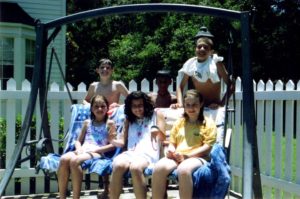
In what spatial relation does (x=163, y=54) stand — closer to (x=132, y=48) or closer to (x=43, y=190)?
(x=132, y=48)

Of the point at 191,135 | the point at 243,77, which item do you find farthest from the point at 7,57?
the point at 243,77

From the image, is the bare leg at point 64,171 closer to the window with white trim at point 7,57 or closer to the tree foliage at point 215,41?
the window with white trim at point 7,57

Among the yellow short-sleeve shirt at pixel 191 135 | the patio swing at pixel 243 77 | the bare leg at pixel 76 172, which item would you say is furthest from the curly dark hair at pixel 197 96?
the bare leg at pixel 76 172

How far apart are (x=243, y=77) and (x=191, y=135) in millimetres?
688

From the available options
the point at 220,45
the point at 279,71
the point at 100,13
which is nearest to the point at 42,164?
the point at 100,13

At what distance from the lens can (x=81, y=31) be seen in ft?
85.0

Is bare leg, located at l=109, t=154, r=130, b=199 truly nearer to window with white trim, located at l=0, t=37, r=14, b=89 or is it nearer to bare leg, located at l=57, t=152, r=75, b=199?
bare leg, located at l=57, t=152, r=75, b=199

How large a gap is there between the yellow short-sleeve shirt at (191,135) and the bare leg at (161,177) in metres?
0.26

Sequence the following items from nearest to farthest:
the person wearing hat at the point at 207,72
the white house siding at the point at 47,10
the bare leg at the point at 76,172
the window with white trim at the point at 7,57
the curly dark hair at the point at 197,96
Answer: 1. the curly dark hair at the point at 197,96
2. the bare leg at the point at 76,172
3. the person wearing hat at the point at 207,72
4. the window with white trim at the point at 7,57
5. the white house siding at the point at 47,10

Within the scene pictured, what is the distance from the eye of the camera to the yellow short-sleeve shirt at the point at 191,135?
4.32 m

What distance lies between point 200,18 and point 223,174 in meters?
13.5

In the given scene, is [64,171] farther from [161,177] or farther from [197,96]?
[197,96]

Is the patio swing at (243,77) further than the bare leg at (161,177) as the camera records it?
No

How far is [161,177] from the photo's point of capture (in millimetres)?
4074
